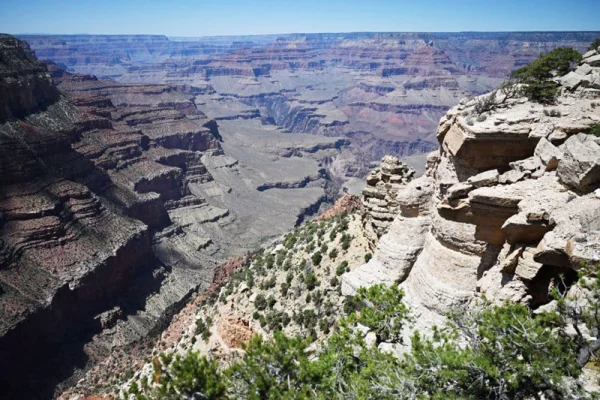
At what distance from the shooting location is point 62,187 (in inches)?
2165

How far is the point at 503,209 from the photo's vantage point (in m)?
14.0

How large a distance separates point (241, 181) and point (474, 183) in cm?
10319

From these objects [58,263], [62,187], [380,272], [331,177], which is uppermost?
[380,272]

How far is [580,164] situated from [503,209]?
2546mm

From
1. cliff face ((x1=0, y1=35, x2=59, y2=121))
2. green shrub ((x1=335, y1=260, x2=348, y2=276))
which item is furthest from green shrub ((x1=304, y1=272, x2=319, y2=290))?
cliff face ((x1=0, y1=35, x2=59, y2=121))

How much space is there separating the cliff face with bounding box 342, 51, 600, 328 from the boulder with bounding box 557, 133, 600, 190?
1.0 inches

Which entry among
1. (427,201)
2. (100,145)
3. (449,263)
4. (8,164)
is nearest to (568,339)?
(449,263)

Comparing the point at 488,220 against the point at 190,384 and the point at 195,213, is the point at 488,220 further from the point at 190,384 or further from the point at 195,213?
the point at 195,213

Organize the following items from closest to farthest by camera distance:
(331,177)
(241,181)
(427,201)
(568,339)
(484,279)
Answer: (568,339), (484,279), (427,201), (241,181), (331,177)

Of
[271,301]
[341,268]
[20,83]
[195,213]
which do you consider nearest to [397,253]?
[341,268]

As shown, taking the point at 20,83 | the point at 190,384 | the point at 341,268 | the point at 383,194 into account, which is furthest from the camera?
the point at 20,83

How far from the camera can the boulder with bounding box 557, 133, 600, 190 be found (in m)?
11.8

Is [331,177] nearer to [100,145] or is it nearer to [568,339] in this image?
[100,145]

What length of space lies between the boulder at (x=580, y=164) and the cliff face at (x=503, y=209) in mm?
26
